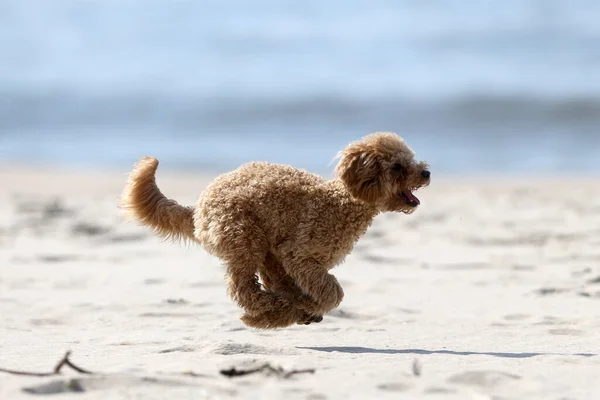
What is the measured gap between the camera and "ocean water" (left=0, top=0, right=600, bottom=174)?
18.0 m

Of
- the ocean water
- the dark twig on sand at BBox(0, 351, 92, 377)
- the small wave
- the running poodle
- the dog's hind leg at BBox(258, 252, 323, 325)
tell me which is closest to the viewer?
the dark twig on sand at BBox(0, 351, 92, 377)

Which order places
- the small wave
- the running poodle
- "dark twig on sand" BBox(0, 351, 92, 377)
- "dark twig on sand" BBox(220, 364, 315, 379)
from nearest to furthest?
"dark twig on sand" BBox(0, 351, 92, 377)
"dark twig on sand" BBox(220, 364, 315, 379)
the running poodle
the small wave

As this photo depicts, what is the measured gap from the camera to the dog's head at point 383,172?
5.32 metres

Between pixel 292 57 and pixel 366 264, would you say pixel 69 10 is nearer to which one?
pixel 292 57

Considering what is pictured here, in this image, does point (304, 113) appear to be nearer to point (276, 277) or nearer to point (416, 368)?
point (276, 277)

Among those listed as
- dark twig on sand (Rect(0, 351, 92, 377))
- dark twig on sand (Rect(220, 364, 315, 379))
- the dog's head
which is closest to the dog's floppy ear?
the dog's head

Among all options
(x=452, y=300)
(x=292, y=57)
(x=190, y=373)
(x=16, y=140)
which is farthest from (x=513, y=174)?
(x=292, y=57)

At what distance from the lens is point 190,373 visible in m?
4.16

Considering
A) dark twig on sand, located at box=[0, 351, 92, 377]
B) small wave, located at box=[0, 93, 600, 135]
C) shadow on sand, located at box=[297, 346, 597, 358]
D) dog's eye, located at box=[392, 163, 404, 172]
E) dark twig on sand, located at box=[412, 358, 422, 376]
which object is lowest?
dark twig on sand, located at box=[0, 351, 92, 377]

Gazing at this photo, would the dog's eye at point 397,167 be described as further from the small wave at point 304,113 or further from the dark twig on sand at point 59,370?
the small wave at point 304,113

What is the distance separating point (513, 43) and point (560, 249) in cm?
2162

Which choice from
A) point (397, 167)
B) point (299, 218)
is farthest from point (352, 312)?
point (397, 167)

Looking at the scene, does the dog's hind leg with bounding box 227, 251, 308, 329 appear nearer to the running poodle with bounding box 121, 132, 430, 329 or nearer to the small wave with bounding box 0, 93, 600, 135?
the running poodle with bounding box 121, 132, 430, 329

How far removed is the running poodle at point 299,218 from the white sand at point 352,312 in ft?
0.82
